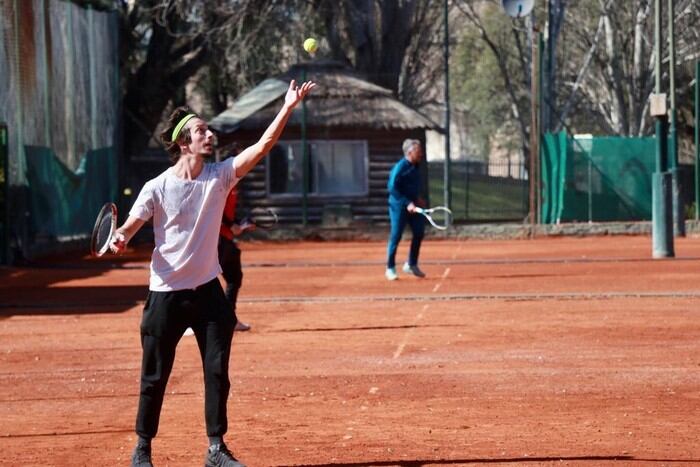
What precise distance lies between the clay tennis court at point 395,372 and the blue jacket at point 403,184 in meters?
1.18

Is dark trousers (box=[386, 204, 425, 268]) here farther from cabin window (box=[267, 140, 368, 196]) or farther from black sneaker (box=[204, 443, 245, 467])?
cabin window (box=[267, 140, 368, 196])

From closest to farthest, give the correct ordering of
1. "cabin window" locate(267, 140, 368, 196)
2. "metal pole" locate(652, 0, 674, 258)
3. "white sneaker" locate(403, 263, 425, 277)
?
"white sneaker" locate(403, 263, 425, 277), "metal pole" locate(652, 0, 674, 258), "cabin window" locate(267, 140, 368, 196)

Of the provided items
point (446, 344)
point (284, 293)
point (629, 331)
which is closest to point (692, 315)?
point (629, 331)

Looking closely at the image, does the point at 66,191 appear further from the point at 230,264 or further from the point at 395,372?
the point at 395,372

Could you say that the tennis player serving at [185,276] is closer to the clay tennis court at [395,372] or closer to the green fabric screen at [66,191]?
the clay tennis court at [395,372]

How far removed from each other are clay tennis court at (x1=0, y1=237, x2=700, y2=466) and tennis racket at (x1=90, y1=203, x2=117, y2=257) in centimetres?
122

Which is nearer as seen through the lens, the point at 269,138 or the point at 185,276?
the point at 269,138

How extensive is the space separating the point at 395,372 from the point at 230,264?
286 cm

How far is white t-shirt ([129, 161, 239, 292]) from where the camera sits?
8.13 m

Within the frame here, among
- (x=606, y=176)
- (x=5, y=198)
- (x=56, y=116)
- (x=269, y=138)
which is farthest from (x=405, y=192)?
(x=606, y=176)

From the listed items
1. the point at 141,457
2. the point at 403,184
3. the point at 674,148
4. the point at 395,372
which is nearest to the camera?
the point at 141,457

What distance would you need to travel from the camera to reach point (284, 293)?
20.5m

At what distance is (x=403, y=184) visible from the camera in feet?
70.2

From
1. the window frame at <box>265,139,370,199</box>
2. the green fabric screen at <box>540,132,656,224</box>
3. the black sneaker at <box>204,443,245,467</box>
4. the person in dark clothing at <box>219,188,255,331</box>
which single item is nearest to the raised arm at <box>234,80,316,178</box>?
the black sneaker at <box>204,443,245,467</box>
